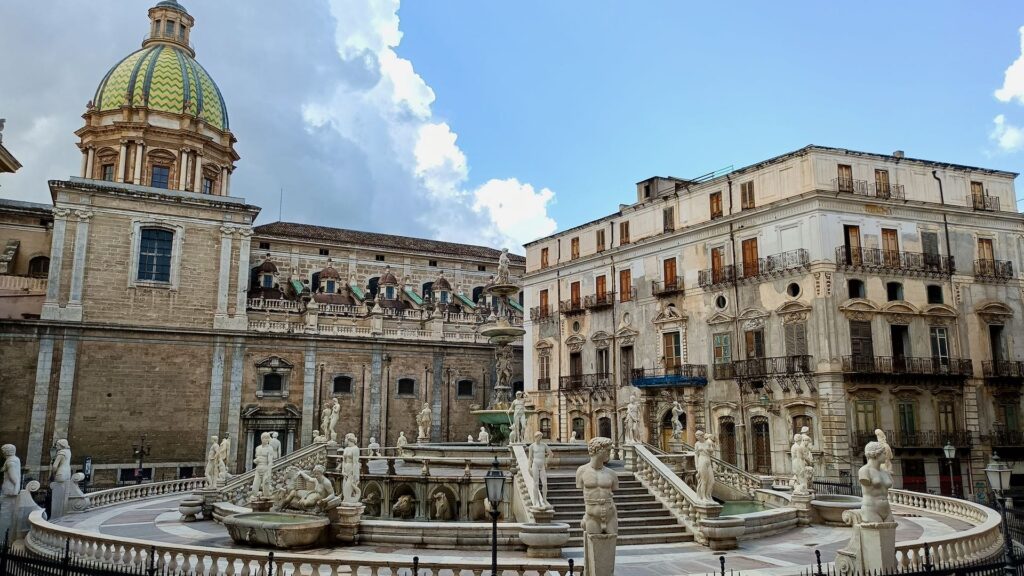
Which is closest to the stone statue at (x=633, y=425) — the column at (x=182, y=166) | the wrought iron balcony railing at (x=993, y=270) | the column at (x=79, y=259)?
the wrought iron balcony railing at (x=993, y=270)

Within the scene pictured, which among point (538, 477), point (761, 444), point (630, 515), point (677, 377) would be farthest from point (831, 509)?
point (677, 377)

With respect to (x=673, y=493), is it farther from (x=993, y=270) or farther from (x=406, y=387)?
(x=406, y=387)

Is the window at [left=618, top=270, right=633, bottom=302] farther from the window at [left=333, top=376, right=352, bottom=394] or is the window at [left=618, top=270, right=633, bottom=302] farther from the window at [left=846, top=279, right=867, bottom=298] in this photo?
the window at [left=333, top=376, right=352, bottom=394]

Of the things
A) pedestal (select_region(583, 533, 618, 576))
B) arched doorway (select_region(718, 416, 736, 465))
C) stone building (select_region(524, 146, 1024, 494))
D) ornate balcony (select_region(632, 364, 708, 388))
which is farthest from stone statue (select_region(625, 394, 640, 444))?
pedestal (select_region(583, 533, 618, 576))

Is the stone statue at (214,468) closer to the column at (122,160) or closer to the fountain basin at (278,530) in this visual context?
the fountain basin at (278,530)

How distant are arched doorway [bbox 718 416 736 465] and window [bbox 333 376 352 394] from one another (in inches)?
813

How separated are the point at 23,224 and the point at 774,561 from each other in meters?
43.3

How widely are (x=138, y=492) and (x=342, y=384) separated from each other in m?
Answer: 17.4

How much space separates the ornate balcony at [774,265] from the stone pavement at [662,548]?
11.4 m

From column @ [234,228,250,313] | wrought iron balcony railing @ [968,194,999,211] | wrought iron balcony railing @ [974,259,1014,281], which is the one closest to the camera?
wrought iron balcony railing @ [974,259,1014,281]

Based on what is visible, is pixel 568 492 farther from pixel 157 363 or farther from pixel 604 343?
pixel 157 363

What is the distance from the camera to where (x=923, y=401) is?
28344mm

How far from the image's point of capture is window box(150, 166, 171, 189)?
42.9 metres

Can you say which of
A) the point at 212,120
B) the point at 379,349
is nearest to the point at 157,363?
the point at 379,349
